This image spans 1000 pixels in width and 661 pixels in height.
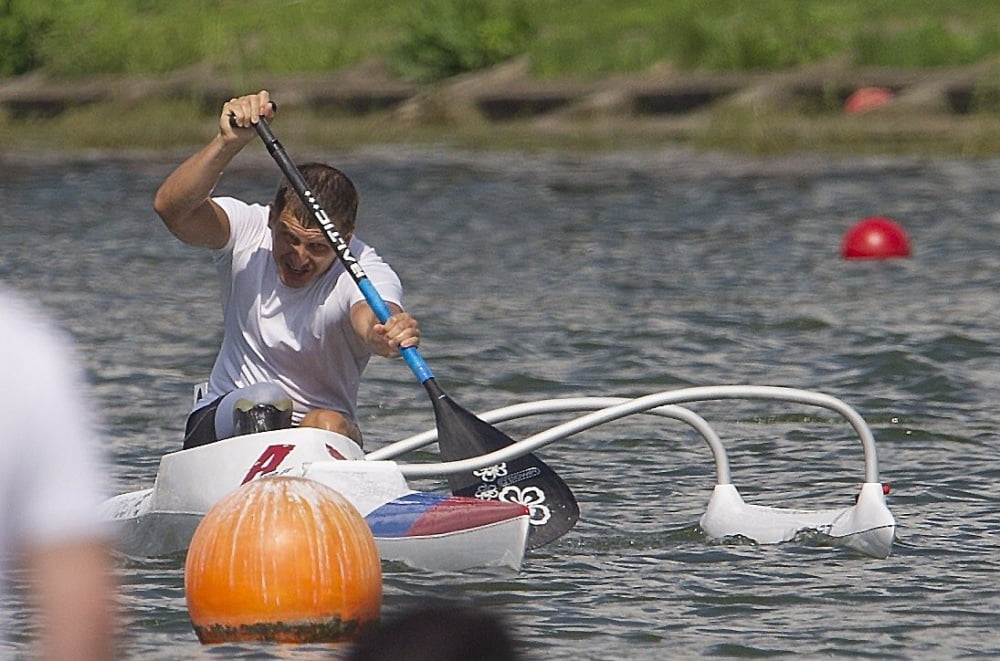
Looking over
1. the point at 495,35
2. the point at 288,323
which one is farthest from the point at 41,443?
the point at 495,35

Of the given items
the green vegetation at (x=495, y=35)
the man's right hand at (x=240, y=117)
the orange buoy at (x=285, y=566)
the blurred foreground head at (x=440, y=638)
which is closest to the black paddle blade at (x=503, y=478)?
the man's right hand at (x=240, y=117)

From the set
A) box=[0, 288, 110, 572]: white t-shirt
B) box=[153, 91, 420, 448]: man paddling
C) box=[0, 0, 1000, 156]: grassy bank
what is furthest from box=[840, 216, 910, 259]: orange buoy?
box=[0, 288, 110, 572]: white t-shirt

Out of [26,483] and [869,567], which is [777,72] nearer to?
[869,567]

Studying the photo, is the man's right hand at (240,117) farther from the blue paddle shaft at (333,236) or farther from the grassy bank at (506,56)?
the grassy bank at (506,56)

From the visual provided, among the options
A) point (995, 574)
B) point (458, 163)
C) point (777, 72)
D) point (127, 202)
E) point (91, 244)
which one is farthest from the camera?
point (777, 72)

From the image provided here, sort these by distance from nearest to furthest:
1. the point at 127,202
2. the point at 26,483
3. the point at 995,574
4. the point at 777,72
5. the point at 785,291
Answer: the point at 26,483, the point at 995,574, the point at 785,291, the point at 127,202, the point at 777,72

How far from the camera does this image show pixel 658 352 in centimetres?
1105

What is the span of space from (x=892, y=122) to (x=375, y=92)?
6.75 metres

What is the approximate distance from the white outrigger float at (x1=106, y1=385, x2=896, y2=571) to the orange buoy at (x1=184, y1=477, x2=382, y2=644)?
95 centimetres

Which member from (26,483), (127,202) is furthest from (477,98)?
(26,483)

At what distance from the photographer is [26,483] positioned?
7.86 feet

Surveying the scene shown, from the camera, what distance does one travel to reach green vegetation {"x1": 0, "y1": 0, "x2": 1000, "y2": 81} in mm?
25125

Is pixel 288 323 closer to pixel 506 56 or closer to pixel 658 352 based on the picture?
pixel 658 352

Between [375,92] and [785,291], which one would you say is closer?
[785,291]
